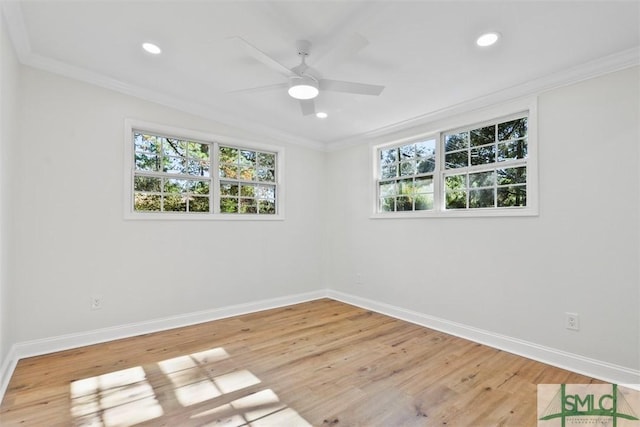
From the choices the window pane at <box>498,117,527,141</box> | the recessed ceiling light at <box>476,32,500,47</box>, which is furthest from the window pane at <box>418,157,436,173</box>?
the recessed ceiling light at <box>476,32,500,47</box>

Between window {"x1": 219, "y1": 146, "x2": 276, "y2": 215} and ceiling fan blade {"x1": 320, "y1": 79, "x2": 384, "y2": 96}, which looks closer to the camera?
ceiling fan blade {"x1": 320, "y1": 79, "x2": 384, "y2": 96}

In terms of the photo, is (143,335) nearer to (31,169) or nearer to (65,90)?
(31,169)

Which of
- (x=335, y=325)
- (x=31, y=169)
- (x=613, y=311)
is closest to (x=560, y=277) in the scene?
(x=613, y=311)

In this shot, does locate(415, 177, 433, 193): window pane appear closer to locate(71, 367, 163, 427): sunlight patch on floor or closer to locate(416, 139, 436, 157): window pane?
locate(416, 139, 436, 157): window pane

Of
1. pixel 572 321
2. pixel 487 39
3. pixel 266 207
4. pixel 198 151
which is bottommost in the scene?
pixel 572 321

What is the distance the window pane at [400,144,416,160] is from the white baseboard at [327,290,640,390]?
203 cm

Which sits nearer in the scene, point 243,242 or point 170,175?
point 170,175

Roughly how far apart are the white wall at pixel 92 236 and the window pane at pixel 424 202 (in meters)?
2.38

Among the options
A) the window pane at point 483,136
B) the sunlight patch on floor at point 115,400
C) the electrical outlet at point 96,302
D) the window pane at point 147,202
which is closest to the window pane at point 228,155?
the window pane at point 147,202

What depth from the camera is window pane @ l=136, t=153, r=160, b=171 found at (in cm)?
346

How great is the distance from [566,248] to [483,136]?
1388 millimetres

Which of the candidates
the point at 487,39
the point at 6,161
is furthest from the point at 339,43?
the point at 6,161

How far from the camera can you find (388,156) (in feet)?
14.5

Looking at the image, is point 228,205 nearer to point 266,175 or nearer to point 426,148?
point 266,175
